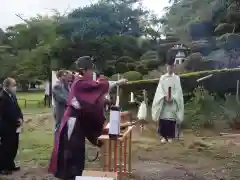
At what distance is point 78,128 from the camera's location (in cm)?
375

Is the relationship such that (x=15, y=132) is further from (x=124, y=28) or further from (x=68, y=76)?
(x=124, y=28)

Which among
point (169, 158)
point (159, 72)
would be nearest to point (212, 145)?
point (169, 158)

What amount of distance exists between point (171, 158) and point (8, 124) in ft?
8.82

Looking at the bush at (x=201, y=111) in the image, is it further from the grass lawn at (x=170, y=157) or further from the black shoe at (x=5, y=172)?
the black shoe at (x=5, y=172)

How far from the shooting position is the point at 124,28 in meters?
19.6

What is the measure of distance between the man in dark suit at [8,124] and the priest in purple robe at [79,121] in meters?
1.75

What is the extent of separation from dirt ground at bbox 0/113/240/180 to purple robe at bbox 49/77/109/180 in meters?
1.42

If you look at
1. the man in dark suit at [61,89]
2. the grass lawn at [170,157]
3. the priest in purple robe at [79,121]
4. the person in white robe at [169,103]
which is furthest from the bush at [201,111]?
the priest in purple robe at [79,121]

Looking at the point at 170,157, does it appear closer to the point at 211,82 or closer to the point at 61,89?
the point at 61,89

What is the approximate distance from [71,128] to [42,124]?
25.3 feet

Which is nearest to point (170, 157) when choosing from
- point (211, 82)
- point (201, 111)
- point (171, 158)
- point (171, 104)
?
point (171, 158)

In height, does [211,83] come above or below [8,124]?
above

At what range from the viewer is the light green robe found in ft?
22.6

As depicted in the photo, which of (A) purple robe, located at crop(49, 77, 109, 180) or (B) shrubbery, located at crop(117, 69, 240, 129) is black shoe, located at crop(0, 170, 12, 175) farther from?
(B) shrubbery, located at crop(117, 69, 240, 129)
